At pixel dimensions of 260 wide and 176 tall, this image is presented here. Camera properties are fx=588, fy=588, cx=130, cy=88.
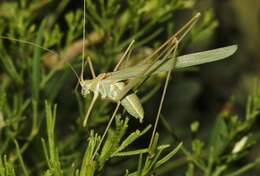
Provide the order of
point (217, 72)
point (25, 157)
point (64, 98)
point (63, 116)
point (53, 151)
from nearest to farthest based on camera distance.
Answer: point (53, 151) → point (25, 157) → point (63, 116) → point (64, 98) → point (217, 72)

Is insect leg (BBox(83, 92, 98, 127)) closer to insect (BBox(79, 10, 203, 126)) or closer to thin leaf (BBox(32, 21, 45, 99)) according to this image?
insect (BBox(79, 10, 203, 126))

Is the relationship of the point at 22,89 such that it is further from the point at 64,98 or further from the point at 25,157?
the point at 64,98

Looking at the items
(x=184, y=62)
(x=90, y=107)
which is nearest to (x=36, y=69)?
(x=90, y=107)

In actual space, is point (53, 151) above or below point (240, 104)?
above

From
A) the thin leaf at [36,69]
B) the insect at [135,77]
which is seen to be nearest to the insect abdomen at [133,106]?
the insect at [135,77]

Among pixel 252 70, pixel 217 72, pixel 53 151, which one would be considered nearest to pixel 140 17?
pixel 53 151

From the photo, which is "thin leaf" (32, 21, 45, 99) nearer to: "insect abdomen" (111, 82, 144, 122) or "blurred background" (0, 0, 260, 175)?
"blurred background" (0, 0, 260, 175)

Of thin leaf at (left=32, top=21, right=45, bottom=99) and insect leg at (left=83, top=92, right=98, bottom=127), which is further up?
thin leaf at (left=32, top=21, right=45, bottom=99)

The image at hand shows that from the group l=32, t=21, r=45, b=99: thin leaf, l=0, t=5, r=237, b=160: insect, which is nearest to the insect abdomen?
l=0, t=5, r=237, b=160: insect

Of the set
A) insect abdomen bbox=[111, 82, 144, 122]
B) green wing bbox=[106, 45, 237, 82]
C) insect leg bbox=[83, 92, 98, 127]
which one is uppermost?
green wing bbox=[106, 45, 237, 82]
